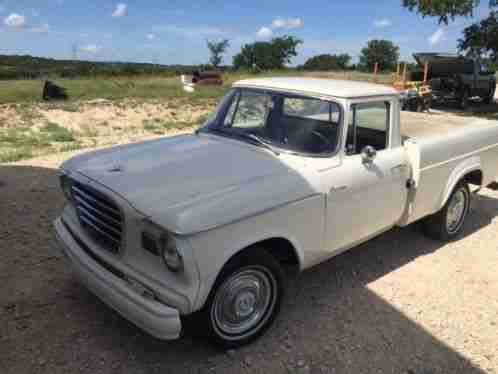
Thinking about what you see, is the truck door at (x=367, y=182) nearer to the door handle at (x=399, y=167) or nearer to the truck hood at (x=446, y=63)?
the door handle at (x=399, y=167)

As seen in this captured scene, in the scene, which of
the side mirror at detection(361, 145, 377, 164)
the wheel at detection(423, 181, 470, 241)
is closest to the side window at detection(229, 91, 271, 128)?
the side mirror at detection(361, 145, 377, 164)

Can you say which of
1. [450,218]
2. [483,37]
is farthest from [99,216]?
[483,37]

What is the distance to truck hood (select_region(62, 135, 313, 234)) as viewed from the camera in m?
2.56

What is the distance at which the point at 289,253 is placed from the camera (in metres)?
3.16

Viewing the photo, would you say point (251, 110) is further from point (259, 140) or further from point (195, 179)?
point (195, 179)

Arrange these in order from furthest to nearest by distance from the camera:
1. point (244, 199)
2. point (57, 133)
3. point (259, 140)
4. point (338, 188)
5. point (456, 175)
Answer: point (57, 133) < point (456, 175) < point (259, 140) < point (338, 188) < point (244, 199)

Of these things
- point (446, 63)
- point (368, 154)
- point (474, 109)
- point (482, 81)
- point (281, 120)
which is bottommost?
Answer: point (474, 109)

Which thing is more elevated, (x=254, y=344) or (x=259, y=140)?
(x=259, y=140)

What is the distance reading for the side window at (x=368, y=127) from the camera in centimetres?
356

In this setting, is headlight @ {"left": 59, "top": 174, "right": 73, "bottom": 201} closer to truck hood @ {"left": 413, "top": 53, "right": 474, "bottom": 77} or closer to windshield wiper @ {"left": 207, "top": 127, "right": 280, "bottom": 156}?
windshield wiper @ {"left": 207, "top": 127, "right": 280, "bottom": 156}

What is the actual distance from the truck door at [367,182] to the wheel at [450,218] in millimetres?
1004

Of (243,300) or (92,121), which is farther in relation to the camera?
(92,121)

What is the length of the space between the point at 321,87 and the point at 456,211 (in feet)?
8.03

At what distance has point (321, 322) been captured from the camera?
11.1 feet
